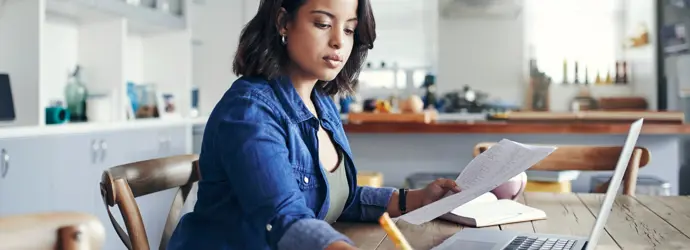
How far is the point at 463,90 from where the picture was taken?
5.93 m

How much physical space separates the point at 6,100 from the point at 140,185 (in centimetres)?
150

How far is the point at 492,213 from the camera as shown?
1332 mm

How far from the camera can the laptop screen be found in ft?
8.42

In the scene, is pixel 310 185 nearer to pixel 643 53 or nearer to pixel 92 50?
pixel 92 50

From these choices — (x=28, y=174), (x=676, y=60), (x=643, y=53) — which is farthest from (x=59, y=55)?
(x=643, y=53)

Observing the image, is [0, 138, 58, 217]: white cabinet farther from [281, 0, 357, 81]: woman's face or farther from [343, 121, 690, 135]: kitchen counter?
[281, 0, 357, 81]: woman's face

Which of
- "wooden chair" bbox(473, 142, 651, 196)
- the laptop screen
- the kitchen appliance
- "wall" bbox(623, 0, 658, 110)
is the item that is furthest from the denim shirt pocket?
"wall" bbox(623, 0, 658, 110)

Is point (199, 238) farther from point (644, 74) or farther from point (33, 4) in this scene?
point (644, 74)

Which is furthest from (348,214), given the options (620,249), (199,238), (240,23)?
(240,23)

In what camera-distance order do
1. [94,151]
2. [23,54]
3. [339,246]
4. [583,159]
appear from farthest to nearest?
[94,151], [23,54], [583,159], [339,246]

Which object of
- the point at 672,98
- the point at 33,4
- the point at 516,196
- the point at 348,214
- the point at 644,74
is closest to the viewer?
the point at 348,214

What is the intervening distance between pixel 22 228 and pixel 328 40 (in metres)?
0.61

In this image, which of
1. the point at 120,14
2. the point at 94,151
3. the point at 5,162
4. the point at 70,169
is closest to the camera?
the point at 5,162

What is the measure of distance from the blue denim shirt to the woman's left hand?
0.15m
